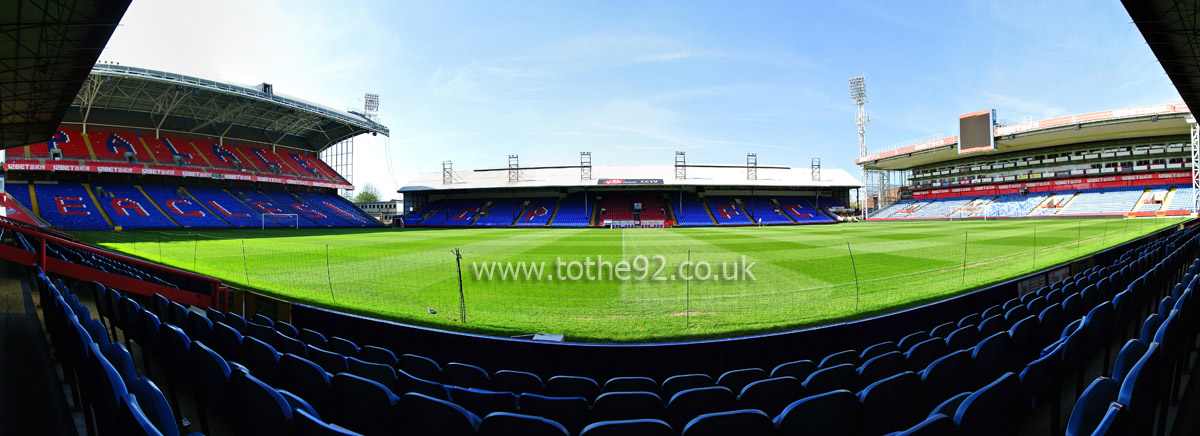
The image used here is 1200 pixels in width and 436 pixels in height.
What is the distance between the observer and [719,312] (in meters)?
6.79

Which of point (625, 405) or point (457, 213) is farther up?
point (457, 213)

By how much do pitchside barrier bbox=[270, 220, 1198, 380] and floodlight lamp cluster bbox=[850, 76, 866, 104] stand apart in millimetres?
62589

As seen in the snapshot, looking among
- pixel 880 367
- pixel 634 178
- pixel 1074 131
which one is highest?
pixel 1074 131

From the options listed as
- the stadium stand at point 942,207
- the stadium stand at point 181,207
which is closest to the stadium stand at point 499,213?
the stadium stand at point 181,207

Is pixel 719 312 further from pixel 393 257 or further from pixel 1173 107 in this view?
pixel 1173 107

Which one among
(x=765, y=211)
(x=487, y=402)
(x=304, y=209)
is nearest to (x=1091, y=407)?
(x=487, y=402)

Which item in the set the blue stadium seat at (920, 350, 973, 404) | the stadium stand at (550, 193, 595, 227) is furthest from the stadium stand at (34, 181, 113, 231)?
the blue stadium seat at (920, 350, 973, 404)

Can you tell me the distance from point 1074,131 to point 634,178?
138ft

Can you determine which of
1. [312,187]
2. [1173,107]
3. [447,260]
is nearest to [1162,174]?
[1173,107]

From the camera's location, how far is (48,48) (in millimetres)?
7648

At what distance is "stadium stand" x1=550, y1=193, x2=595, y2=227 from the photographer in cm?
4569

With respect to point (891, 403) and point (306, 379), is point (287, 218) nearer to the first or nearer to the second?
point (306, 379)

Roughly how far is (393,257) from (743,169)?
50.0 metres

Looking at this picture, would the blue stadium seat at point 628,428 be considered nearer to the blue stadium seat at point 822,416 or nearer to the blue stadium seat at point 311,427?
the blue stadium seat at point 822,416
